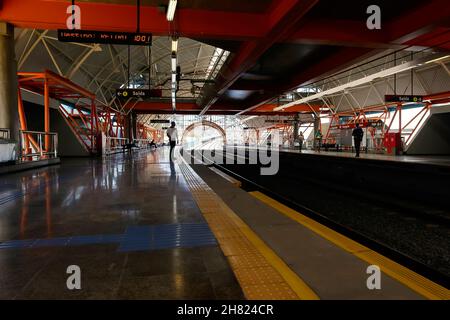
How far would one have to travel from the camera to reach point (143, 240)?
9.56 feet

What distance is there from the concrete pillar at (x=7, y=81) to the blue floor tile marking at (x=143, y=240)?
7.65 meters

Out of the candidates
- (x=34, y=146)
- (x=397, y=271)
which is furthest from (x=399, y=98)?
(x=34, y=146)

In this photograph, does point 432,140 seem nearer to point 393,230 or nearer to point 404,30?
point 404,30

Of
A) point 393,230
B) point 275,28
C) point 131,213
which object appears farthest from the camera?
point 275,28

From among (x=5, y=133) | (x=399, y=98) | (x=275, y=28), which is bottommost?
(x=5, y=133)

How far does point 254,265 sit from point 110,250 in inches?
49.4

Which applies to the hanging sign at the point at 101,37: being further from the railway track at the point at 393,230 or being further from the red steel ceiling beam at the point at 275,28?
the railway track at the point at 393,230

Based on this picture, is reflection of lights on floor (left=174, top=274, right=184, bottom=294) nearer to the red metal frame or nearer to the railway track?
the railway track

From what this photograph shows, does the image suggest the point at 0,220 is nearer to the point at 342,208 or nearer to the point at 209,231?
the point at 209,231

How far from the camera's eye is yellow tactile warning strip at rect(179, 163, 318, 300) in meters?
1.90

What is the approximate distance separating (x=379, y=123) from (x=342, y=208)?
17.8 metres

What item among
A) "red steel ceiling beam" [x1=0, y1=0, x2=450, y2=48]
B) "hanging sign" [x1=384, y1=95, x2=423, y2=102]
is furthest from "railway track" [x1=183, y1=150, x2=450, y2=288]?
"hanging sign" [x1=384, y1=95, x2=423, y2=102]

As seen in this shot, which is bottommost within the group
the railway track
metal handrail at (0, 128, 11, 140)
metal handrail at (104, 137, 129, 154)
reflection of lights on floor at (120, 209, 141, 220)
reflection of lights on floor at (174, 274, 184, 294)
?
the railway track
